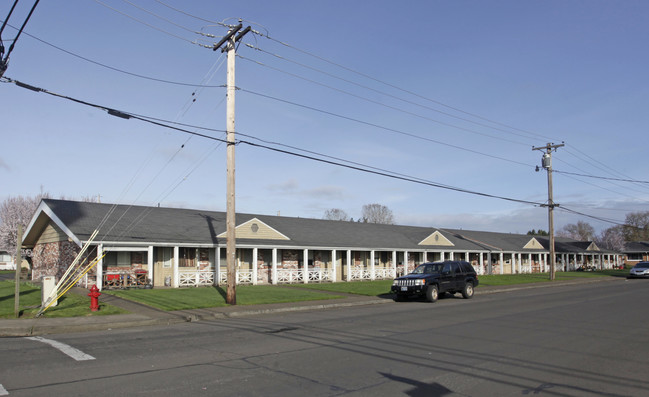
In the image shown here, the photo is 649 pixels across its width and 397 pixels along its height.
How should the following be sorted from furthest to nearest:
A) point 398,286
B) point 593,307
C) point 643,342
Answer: point 398,286 → point 593,307 → point 643,342

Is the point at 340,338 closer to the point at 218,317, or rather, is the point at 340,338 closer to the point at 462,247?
the point at 218,317

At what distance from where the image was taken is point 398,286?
70.9 ft

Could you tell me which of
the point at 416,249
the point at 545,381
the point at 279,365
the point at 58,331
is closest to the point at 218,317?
the point at 58,331

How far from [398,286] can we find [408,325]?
7869mm

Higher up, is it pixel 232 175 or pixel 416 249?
pixel 232 175

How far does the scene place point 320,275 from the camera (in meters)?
33.3

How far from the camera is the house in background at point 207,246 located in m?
24.9

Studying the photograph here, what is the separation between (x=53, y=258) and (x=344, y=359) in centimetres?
2483

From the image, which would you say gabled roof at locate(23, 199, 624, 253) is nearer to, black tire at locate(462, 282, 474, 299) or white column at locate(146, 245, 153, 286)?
white column at locate(146, 245, 153, 286)

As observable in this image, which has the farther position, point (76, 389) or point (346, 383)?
point (346, 383)

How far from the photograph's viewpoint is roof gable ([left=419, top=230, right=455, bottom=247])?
142 feet

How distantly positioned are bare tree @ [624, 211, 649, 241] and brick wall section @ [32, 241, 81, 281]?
4829 inches

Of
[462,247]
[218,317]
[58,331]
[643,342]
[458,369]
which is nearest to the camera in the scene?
[458,369]

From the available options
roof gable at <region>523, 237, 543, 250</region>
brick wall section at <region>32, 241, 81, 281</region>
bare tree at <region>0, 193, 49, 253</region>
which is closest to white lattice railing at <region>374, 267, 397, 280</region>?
brick wall section at <region>32, 241, 81, 281</region>
